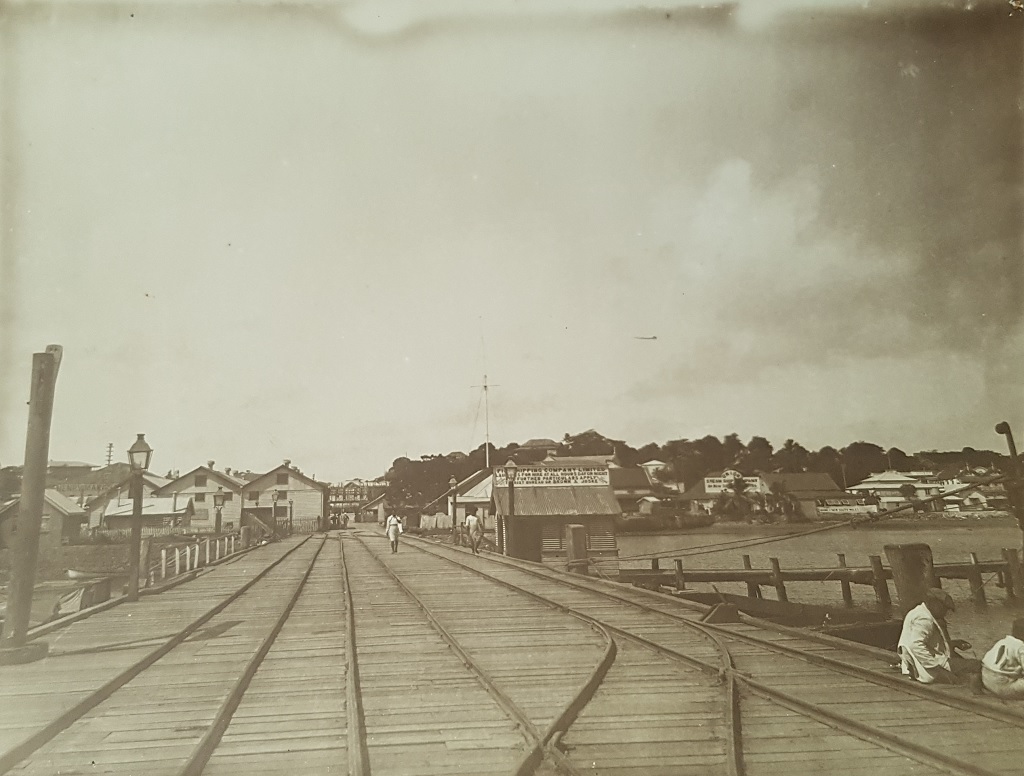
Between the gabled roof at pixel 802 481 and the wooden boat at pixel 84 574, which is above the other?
the gabled roof at pixel 802 481

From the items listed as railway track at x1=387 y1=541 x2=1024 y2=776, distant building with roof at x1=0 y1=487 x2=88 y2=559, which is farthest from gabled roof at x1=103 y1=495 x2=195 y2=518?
railway track at x1=387 y1=541 x2=1024 y2=776

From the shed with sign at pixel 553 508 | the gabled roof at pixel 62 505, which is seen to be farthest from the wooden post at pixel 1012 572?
the gabled roof at pixel 62 505

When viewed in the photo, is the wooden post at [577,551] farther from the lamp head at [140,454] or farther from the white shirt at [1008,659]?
the white shirt at [1008,659]

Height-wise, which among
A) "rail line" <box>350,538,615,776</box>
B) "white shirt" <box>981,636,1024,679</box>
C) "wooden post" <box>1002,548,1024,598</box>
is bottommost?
"wooden post" <box>1002,548,1024,598</box>

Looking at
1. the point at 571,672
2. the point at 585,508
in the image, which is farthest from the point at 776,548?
the point at 571,672

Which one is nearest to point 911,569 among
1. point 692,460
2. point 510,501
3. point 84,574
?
point 510,501

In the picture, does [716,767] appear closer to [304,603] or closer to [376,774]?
[376,774]

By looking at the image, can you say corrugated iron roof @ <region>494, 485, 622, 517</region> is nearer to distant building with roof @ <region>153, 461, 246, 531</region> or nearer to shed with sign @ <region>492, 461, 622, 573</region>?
shed with sign @ <region>492, 461, 622, 573</region>
